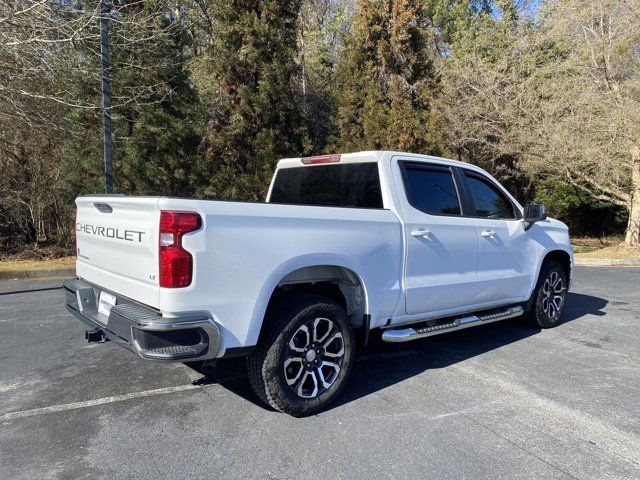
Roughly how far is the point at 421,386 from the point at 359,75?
13.5 m

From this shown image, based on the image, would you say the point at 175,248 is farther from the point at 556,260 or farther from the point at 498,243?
the point at 556,260

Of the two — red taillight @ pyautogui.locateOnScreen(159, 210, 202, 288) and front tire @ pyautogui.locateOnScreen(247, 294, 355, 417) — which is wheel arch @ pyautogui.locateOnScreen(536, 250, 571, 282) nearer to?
front tire @ pyautogui.locateOnScreen(247, 294, 355, 417)

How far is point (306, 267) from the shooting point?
3600 millimetres

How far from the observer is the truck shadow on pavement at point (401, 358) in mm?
4145

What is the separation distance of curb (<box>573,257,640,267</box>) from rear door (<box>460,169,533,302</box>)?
9.08 meters

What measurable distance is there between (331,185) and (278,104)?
33.4 feet

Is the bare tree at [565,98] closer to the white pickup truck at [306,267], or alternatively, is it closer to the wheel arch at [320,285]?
the white pickup truck at [306,267]

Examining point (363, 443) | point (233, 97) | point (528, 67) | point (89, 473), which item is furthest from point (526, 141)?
point (89, 473)

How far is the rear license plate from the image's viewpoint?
357cm

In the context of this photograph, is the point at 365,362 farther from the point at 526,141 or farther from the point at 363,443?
the point at 526,141

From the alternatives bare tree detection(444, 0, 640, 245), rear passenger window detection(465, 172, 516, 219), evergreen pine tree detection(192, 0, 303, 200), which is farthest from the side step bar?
bare tree detection(444, 0, 640, 245)

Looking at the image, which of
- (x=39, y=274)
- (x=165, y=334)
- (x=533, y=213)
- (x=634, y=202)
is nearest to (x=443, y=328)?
(x=533, y=213)

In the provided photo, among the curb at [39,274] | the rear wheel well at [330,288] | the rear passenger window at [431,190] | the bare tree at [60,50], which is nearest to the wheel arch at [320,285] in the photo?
the rear wheel well at [330,288]

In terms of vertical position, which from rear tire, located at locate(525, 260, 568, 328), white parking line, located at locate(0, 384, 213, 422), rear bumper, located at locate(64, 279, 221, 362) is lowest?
white parking line, located at locate(0, 384, 213, 422)
